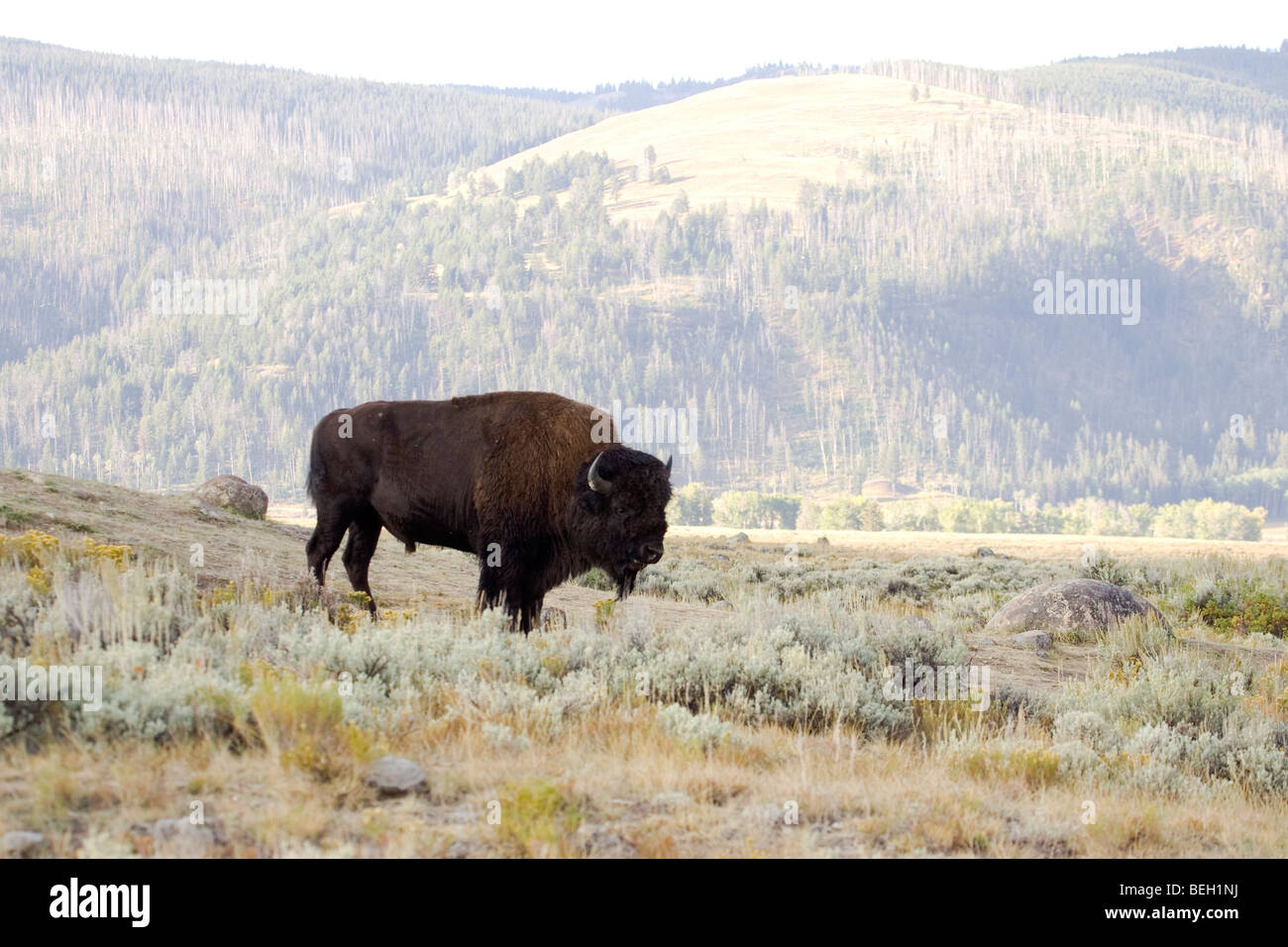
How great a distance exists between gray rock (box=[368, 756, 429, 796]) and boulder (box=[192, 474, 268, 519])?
55.8 ft

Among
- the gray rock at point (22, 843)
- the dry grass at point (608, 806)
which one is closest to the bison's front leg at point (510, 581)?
the dry grass at point (608, 806)

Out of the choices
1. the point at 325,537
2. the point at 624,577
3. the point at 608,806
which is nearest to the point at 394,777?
→ the point at 608,806

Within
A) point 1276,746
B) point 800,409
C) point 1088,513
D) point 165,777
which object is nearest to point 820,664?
point 1276,746

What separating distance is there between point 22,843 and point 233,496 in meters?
18.3

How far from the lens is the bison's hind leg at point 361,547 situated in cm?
1140

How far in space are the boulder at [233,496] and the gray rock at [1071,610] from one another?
12749 mm

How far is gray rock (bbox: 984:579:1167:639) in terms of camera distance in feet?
47.2

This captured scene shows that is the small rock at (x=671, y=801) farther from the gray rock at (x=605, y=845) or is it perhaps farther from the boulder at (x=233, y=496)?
the boulder at (x=233, y=496)

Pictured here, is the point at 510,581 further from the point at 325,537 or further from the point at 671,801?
the point at 671,801

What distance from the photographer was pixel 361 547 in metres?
11.4

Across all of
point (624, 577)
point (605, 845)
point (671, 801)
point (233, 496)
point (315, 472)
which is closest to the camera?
point (605, 845)

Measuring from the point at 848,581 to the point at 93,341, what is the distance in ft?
604

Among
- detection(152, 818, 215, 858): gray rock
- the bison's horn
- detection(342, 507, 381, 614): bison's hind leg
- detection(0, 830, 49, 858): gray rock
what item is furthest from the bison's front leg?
detection(0, 830, 49, 858): gray rock

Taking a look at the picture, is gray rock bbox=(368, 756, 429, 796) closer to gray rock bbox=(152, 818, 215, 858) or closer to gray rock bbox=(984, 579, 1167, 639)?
gray rock bbox=(152, 818, 215, 858)
